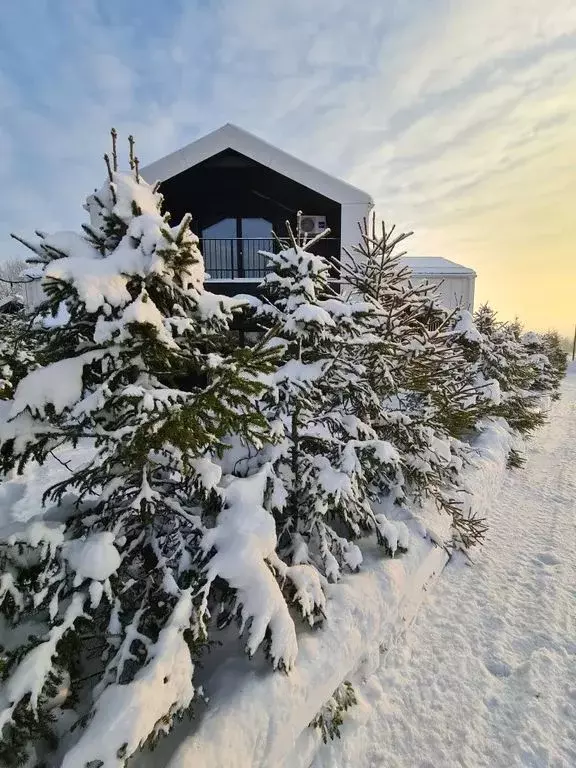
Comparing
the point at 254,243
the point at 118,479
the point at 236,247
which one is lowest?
the point at 118,479

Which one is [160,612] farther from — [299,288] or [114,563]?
[299,288]

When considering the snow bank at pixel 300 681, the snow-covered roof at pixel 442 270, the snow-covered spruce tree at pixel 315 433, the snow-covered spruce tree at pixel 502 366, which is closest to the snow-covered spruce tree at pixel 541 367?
the snow-covered roof at pixel 442 270

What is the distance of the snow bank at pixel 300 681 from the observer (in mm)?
2562

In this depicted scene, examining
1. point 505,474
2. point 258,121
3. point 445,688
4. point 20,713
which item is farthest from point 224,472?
point 258,121

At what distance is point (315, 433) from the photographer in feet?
15.3

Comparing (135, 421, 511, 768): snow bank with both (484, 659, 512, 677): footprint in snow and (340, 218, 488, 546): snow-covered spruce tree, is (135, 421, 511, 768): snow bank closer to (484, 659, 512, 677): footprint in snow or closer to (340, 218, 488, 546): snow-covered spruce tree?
(484, 659, 512, 677): footprint in snow

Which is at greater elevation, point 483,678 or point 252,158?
point 252,158

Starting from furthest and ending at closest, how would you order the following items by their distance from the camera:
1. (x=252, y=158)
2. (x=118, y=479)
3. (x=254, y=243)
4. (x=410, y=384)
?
(x=254, y=243) → (x=252, y=158) → (x=410, y=384) → (x=118, y=479)

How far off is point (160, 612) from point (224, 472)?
1592 mm

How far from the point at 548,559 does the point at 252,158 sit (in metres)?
11.2

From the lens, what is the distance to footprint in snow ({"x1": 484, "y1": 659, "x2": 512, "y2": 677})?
3930 mm

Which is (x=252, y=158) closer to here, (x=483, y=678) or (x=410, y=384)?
(x=410, y=384)

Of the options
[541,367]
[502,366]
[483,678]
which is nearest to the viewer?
[483,678]

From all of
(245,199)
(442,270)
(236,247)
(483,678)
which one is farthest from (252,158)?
(483,678)
